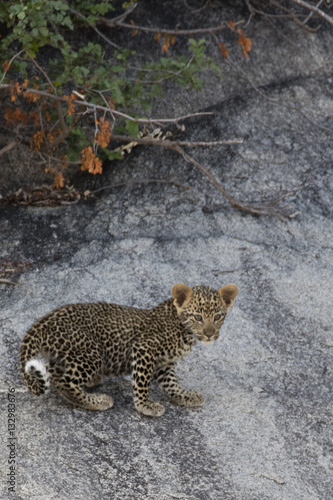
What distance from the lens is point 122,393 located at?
5434 mm

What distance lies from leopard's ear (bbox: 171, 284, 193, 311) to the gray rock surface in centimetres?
76

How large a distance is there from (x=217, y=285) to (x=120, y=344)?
6.52 ft

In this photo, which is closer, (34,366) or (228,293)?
(34,366)

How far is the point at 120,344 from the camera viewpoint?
17.4 ft

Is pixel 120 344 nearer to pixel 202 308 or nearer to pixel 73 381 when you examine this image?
pixel 73 381

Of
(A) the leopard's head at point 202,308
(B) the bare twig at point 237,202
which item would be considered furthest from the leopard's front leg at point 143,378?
(B) the bare twig at point 237,202

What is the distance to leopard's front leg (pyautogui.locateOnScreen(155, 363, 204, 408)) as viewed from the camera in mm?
5297

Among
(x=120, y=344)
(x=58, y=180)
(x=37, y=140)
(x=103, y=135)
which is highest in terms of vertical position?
(x=103, y=135)

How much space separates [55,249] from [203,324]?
2653 millimetres

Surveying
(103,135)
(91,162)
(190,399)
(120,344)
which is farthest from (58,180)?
(190,399)

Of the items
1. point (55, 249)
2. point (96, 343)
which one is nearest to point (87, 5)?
point (55, 249)

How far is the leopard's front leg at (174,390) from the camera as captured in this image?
17.4 feet

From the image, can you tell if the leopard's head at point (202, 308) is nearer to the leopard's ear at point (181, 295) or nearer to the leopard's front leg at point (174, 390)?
the leopard's ear at point (181, 295)

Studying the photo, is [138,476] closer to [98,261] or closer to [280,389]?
[280,389]
